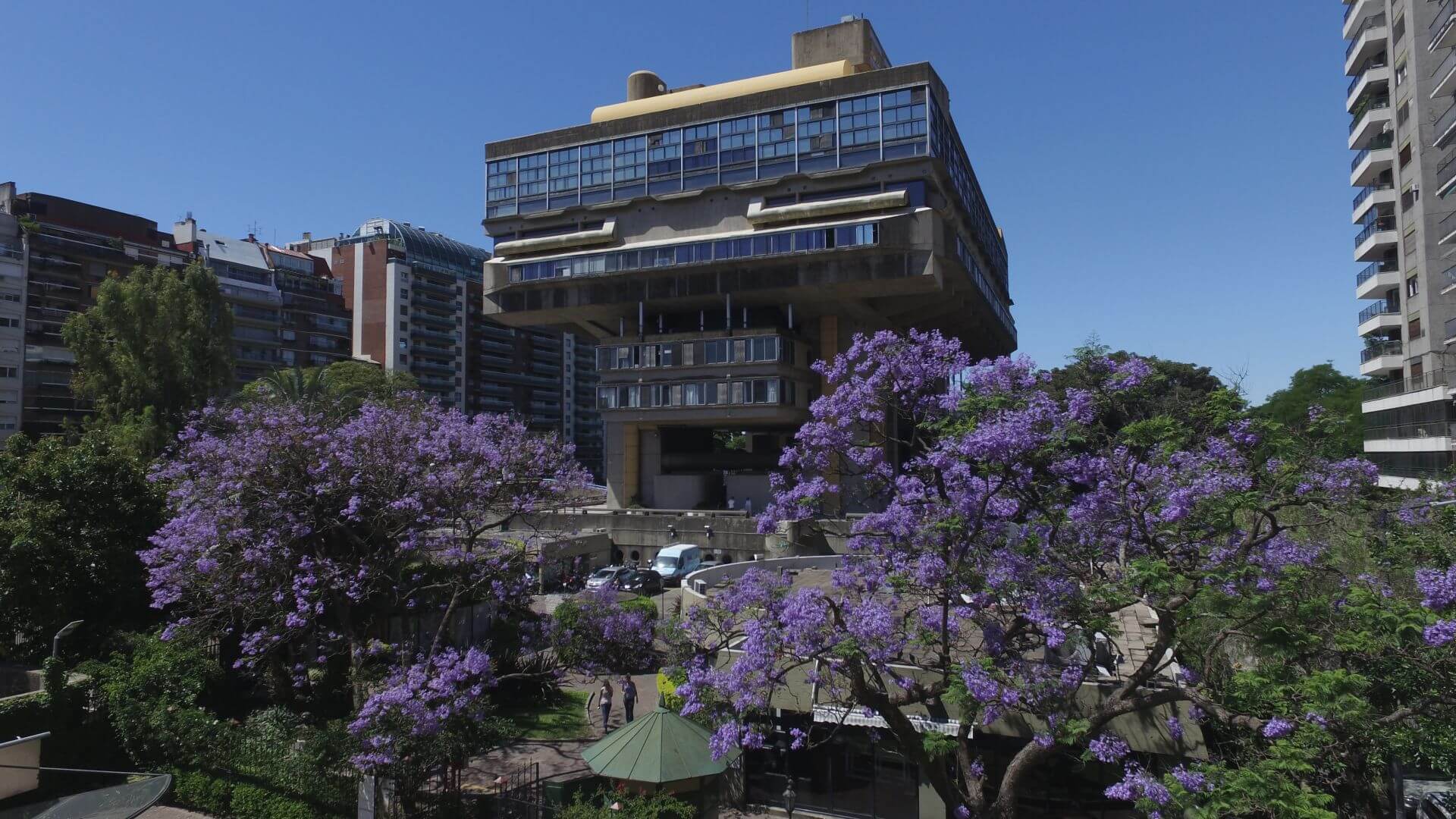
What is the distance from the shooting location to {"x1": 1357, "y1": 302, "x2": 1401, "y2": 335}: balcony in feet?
141

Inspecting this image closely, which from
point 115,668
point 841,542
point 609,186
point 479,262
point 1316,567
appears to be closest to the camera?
point 1316,567

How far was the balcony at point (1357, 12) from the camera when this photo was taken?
41938 millimetres

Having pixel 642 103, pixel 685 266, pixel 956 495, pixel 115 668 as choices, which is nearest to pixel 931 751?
pixel 956 495

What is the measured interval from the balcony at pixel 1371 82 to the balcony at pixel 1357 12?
7.58ft

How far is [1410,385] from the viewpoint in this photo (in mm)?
36719

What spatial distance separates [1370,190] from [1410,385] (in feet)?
43.0

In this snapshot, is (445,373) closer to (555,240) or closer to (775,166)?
(555,240)

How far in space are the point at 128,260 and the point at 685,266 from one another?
2064 inches

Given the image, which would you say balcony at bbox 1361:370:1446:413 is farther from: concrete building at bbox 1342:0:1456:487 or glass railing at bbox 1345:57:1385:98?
glass railing at bbox 1345:57:1385:98

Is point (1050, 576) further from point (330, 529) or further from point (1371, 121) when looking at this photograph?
point (1371, 121)

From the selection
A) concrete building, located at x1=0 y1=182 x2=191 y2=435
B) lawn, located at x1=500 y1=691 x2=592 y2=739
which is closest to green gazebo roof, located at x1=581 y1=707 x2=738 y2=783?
lawn, located at x1=500 y1=691 x2=592 y2=739

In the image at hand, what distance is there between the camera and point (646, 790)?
1305cm

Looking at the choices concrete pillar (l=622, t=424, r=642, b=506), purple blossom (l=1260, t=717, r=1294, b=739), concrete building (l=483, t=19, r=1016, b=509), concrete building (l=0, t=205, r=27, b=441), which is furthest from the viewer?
concrete building (l=0, t=205, r=27, b=441)

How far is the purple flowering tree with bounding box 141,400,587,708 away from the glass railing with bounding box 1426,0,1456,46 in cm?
4078
